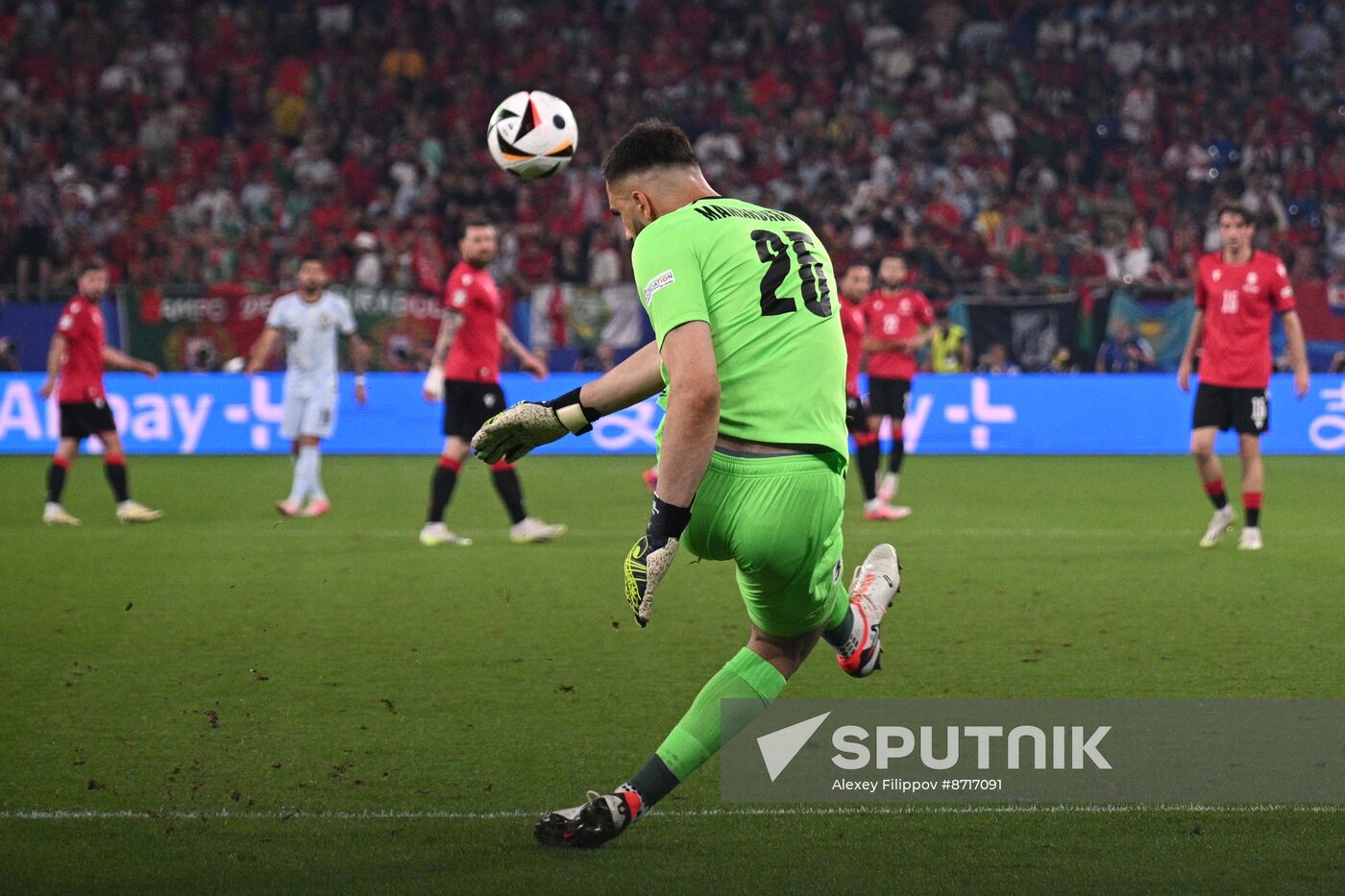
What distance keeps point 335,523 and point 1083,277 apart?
499 inches

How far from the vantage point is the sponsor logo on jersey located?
3.84m

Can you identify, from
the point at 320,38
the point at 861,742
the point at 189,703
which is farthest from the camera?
the point at 320,38

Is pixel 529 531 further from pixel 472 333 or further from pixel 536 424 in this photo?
pixel 536 424

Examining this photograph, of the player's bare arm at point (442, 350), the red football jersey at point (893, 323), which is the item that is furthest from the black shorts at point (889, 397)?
the player's bare arm at point (442, 350)

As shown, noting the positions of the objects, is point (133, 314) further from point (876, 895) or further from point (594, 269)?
point (876, 895)

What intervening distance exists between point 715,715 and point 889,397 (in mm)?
9187

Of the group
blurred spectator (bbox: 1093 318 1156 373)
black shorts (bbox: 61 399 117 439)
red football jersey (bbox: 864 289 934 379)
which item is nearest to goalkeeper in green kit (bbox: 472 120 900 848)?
black shorts (bbox: 61 399 117 439)

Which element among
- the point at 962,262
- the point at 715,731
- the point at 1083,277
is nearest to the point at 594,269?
the point at 962,262

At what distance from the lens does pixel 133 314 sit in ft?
62.4

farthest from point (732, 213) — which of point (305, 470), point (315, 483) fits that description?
point (315, 483)

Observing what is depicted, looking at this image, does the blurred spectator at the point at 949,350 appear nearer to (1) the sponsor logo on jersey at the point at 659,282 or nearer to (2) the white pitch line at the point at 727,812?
(2) the white pitch line at the point at 727,812

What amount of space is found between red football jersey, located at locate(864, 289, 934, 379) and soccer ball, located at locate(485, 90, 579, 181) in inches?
200

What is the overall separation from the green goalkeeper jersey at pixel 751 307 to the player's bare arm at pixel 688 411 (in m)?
0.06

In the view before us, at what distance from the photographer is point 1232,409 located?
9922 millimetres
